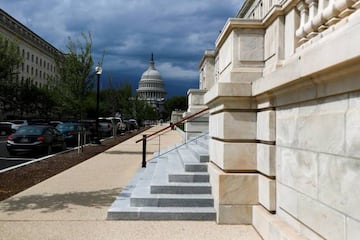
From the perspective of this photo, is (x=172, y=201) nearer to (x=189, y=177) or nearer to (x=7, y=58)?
(x=189, y=177)

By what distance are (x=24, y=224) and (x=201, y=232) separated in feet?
8.81

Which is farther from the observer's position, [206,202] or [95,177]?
[95,177]


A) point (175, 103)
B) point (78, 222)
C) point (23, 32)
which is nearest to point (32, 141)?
point (78, 222)

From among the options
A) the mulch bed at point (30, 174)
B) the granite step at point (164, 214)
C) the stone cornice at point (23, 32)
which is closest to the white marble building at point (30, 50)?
the stone cornice at point (23, 32)

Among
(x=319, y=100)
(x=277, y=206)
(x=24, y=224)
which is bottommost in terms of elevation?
(x=24, y=224)

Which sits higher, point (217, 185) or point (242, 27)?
point (242, 27)

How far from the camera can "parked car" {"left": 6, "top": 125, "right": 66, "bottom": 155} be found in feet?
62.2

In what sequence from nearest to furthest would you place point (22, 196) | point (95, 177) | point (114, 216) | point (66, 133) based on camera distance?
point (114, 216)
point (22, 196)
point (95, 177)
point (66, 133)

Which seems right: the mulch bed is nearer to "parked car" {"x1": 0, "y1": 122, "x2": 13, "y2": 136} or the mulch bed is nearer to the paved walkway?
the paved walkway

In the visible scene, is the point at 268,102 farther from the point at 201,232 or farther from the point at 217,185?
the point at 201,232

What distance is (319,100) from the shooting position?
13.7 feet

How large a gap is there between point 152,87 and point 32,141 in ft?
418

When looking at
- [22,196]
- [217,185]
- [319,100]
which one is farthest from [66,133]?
[319,100]

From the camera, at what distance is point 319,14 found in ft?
14.1
